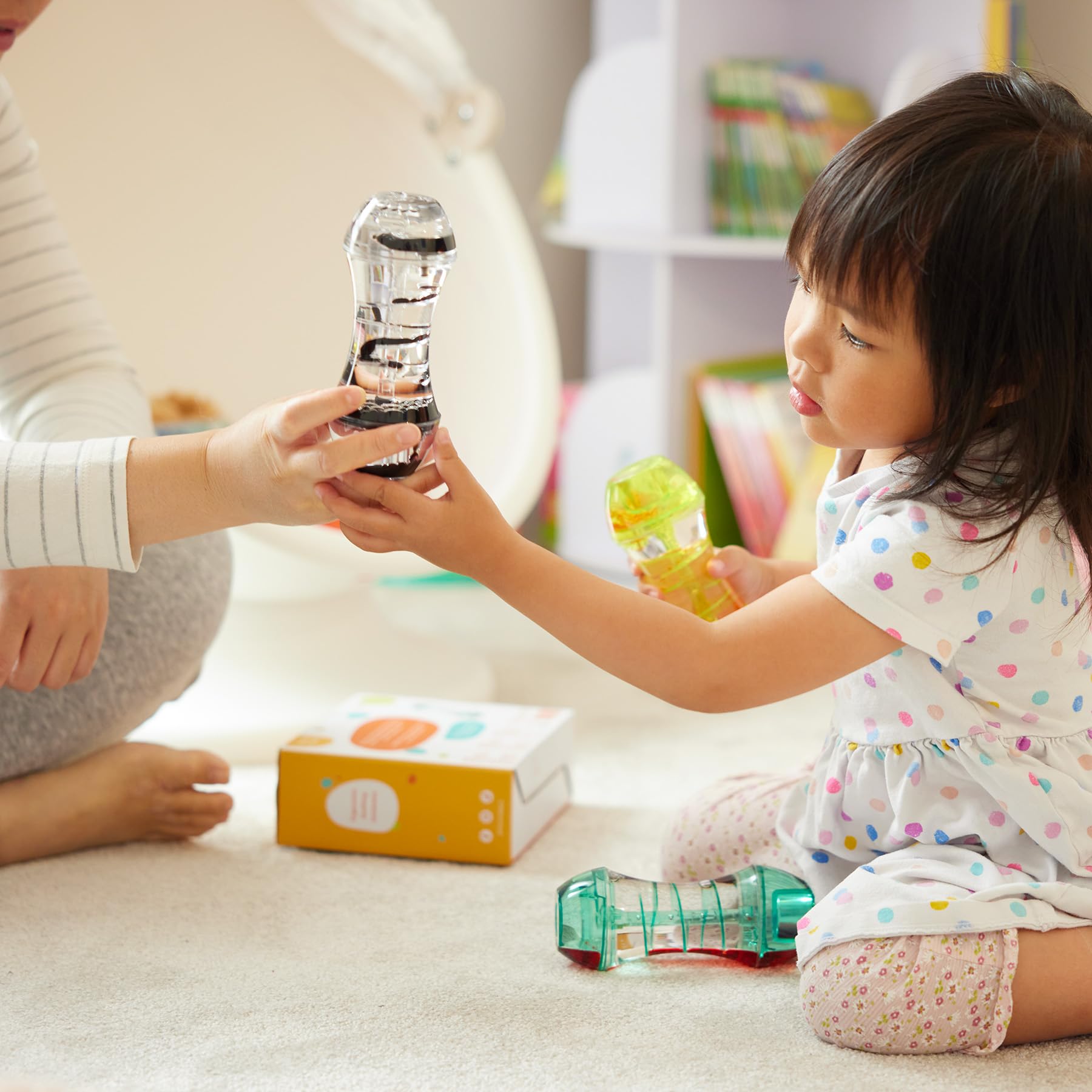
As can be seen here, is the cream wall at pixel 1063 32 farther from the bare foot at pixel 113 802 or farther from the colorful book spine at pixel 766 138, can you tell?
the bare foot at pixel 113 802

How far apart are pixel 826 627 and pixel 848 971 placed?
0.19 m

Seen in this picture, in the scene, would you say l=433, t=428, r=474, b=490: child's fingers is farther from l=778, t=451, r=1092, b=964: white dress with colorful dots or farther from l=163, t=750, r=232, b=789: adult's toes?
l=163, t=750, r=232, b=789: adult's toes

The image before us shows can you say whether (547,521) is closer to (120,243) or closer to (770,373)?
(770,373)

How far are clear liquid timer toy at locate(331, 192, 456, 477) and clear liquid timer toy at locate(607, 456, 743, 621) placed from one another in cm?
21

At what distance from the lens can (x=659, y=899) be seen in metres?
0.90

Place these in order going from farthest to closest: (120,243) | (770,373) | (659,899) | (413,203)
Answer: (770,373)
(120,243)
(659,899)
(413,203)

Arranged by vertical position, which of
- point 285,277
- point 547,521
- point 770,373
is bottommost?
point 547,521

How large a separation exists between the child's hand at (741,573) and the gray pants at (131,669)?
35 cm

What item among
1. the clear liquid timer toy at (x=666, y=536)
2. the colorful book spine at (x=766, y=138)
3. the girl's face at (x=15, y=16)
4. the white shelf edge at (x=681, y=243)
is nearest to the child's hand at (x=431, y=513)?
the clear liquid timer toy at (x=666, y=536)

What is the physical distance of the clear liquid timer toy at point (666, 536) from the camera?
3.11 ft

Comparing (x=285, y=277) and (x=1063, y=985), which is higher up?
(x=285, y=277)

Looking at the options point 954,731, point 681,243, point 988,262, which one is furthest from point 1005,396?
point 681,243

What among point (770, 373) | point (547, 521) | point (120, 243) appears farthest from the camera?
point (547, 521)

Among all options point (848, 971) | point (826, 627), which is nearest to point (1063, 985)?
point (848, 971)
